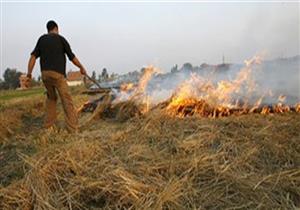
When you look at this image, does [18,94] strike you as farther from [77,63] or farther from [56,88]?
[77,63]

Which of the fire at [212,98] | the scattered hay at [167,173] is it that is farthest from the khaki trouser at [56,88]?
the scattered hay at [167,173]

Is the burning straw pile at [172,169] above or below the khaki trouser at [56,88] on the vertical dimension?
below

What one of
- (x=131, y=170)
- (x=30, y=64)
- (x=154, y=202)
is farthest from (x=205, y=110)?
(x=154, y=202)

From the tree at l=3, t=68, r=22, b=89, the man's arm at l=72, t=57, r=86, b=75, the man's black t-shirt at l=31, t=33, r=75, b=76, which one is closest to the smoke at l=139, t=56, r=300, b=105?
the man's arm at l=72, t=57, r=86, b=75

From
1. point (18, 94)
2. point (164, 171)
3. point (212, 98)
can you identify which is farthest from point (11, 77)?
point (164, 171)

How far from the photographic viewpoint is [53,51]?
22.2 feet

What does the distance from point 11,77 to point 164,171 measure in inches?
1894

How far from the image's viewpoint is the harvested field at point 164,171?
10.6 ft

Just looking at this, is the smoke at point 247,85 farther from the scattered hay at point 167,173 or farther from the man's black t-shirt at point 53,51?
the scattered hay at point 167,173

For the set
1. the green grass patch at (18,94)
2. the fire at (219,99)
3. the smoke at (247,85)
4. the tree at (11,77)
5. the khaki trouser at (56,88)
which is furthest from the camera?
the tree at (11,77)

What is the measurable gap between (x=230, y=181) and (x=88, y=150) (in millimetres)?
1500

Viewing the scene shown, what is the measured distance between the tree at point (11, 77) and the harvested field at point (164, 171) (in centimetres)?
4486

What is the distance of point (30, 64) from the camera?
690cm

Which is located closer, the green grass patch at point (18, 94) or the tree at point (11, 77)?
the green grass patch at point (18, 94)
